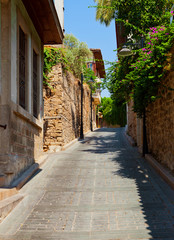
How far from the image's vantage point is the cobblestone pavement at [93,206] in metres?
4.84

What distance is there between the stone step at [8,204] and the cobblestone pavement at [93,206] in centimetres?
11

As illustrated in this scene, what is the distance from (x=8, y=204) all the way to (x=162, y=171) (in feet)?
14.4

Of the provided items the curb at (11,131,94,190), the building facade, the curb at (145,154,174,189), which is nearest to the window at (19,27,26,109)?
the building facade

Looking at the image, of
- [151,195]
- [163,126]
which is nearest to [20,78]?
[163,126]

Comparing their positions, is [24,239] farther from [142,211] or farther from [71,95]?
[71,95]

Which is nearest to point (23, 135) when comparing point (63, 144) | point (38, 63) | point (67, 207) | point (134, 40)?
point (67, 207)

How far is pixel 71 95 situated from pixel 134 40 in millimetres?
5068

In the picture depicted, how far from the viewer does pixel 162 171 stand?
320 inches

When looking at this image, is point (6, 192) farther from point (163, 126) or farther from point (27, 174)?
point (163, 126)

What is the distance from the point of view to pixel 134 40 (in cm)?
1444

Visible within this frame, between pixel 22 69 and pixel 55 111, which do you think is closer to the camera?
pixel 22 69

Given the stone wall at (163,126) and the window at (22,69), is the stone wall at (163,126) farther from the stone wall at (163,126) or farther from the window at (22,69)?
the window at (22,69)

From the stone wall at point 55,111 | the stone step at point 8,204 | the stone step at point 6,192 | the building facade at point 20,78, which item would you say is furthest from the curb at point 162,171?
the stone wall at point 55,111

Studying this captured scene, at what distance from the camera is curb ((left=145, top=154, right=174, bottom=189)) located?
7252 mm
